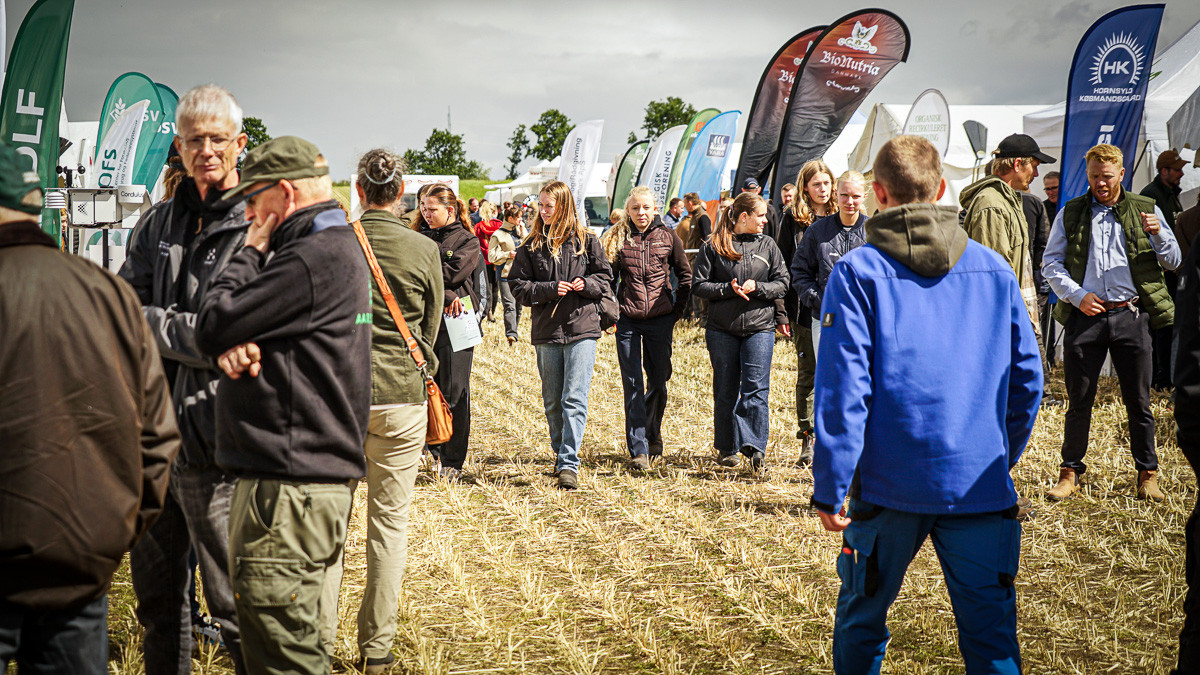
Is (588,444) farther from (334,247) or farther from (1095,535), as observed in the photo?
(334,247)

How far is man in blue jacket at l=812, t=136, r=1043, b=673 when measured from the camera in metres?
2.72

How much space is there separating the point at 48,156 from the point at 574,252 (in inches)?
182

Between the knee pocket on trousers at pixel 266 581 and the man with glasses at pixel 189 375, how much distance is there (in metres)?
0.39

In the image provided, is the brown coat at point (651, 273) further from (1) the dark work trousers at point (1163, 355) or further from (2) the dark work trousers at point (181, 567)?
(1) the dark work trousers at point (1163, 355)

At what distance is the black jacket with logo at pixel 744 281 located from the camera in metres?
6.91

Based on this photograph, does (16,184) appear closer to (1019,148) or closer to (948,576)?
(948,576)

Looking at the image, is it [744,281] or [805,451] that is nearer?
[744,281]

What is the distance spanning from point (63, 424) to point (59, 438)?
0.03 metres

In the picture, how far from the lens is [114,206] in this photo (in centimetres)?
1207

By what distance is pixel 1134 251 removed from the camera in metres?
5.96

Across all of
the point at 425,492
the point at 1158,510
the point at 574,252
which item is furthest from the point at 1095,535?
the point at 425,492

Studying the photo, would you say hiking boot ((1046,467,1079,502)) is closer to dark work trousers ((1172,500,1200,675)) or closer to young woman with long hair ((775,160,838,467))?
young woman with long hair ((775,160,838,467))

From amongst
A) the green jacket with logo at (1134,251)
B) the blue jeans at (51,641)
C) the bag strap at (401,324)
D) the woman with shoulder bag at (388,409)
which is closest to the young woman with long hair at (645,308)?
the green jacket with logo at (1134,251)

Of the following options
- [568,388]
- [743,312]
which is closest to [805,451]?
[743,312]
